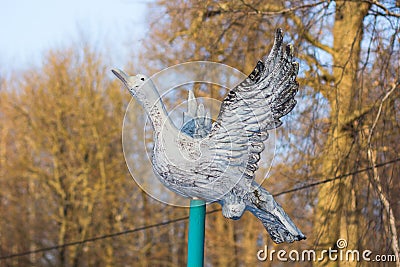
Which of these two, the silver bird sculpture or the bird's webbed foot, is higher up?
the silver bird sculpture

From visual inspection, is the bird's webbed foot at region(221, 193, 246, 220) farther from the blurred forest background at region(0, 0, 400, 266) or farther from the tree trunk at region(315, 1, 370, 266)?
the tree trunk at region(315, 1, 370, 266)

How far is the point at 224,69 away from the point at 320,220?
247 cm

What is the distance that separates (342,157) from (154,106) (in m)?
2.32

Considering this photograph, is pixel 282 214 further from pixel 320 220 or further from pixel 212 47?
pixel 212 47

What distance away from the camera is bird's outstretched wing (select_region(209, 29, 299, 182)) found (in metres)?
2.01

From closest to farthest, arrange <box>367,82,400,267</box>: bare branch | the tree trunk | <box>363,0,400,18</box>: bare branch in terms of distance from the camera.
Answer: <box>367,82,400,267</box>: bare branch → <box>363,0,400,18</box>: bare branch → the tree trunk

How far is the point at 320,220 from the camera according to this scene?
4371mm

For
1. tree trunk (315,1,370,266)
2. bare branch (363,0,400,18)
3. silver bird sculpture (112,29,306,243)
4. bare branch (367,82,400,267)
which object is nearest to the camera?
silver bird sculpture (112,29,306,243)

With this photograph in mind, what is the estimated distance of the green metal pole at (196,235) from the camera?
2004 mm

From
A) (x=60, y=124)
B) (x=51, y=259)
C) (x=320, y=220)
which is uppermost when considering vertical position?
(x=60, y=124)

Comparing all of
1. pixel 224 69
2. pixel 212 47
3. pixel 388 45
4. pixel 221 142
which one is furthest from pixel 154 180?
pixel 212 47

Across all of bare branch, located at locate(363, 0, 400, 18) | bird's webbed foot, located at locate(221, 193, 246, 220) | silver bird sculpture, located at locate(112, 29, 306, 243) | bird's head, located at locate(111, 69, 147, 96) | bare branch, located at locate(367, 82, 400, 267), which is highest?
bare branch, located at locate(363, 0, 400, 18)

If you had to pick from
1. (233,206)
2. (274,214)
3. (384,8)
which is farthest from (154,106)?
(384,8)

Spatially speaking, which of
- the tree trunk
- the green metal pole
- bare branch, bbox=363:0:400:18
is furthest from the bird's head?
bare branch, bbox=363:0:400:18
